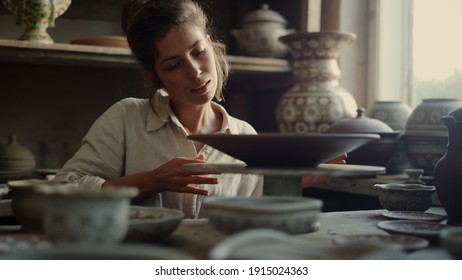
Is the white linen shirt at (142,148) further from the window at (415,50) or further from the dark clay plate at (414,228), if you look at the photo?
the window at (415,50)

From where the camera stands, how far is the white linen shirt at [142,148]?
6.09 feet

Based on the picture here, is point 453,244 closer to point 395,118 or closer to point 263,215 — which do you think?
point 263,215

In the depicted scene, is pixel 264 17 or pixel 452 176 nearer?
pixel 452 176

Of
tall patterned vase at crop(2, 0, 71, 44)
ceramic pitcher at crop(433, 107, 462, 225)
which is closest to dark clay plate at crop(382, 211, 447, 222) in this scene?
ceramic pitcher at crop(433, 107, 462, 225)

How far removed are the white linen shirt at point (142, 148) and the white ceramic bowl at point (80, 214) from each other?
38.5 inches

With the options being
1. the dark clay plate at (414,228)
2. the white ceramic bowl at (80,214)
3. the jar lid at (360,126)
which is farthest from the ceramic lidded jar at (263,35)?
the white ceramic bowl at (80,214)

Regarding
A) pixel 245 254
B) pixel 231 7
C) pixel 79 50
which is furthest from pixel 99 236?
pixel 231 7

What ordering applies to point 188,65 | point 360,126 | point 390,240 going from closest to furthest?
point 390,240 < point 188,65 < point 360,126

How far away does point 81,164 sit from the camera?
1817mm

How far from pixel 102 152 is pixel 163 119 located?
0.76 feet

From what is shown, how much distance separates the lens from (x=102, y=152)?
187 centimetres

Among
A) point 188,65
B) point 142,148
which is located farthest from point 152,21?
point 142,148

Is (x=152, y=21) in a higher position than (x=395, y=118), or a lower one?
higher

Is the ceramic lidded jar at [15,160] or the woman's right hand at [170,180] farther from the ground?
the woman's right hand at [170,180]
